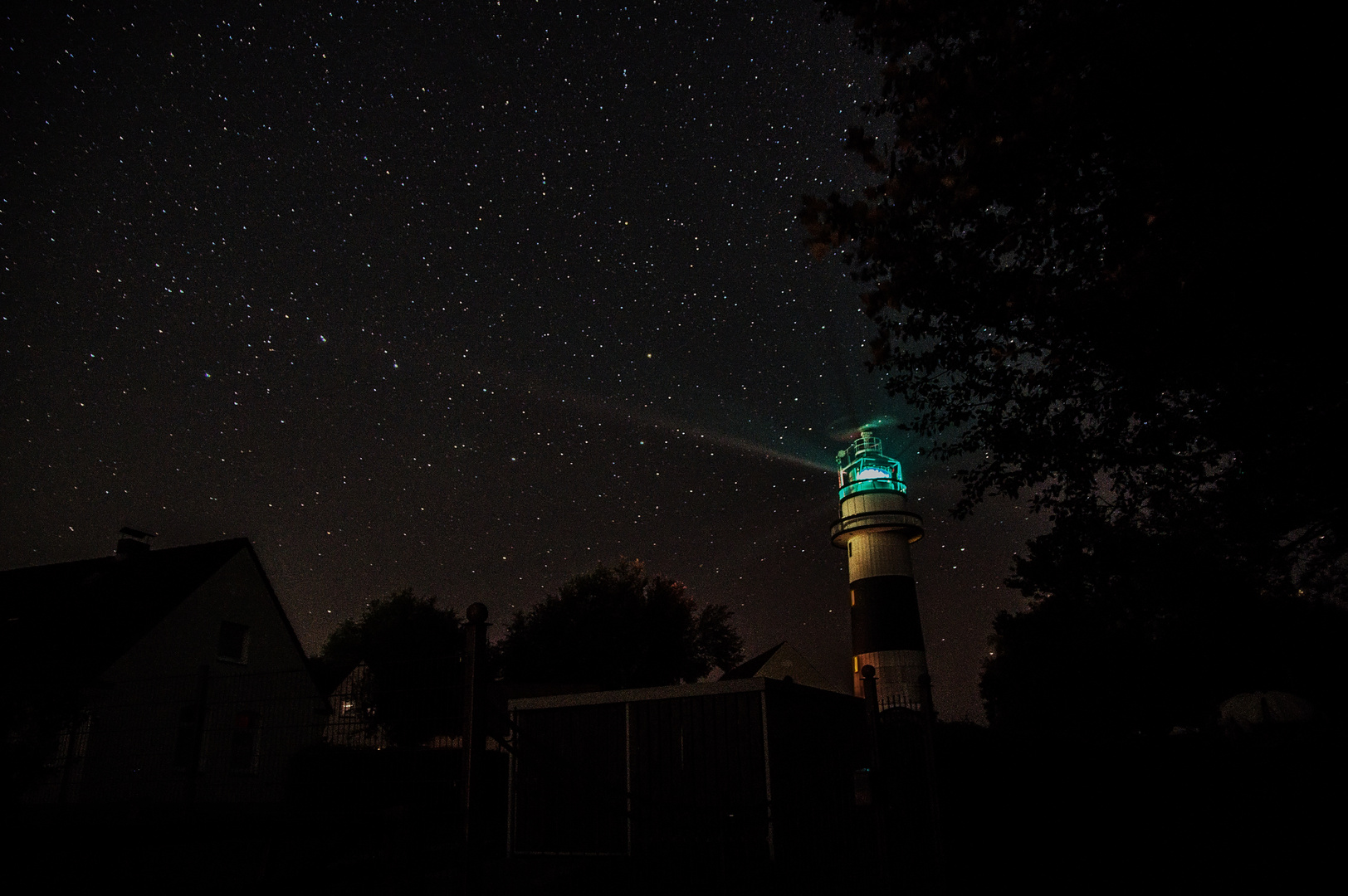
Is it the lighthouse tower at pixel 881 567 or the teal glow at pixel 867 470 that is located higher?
the teal glow at pixel 867 470

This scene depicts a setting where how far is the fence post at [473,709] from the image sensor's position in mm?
4762

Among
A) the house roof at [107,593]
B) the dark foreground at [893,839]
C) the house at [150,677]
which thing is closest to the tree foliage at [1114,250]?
the dark foreground at [893,839]

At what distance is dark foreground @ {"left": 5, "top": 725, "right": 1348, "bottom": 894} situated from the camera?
324 centimetres

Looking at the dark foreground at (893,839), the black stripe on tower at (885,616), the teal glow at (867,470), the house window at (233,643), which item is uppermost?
the teal glow at (867,470)

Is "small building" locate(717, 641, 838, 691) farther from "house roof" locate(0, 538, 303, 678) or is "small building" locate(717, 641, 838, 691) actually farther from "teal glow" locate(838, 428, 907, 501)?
"house roof" locate(0, 538, 303, 678)

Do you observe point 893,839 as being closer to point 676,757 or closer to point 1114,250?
point 676,757

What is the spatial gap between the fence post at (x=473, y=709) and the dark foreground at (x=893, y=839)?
132 mm

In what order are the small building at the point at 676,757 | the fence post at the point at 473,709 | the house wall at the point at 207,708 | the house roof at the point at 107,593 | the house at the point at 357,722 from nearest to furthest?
the fence post at the point at 473,709, the house at the point at 357,722, the house wall at the point at 207,708, the small building at the point at 676,757, the house roof at the point at 107,593

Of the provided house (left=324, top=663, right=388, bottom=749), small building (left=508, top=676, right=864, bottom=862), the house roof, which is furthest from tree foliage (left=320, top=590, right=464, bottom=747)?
the house roof

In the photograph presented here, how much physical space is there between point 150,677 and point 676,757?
12.0 m

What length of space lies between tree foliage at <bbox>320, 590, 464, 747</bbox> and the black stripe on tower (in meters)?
16.5

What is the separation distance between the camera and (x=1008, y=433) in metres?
8.47

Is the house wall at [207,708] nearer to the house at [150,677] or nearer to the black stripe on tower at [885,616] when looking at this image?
the house at [150,677]

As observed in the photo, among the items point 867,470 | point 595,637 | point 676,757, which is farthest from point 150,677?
point 867,470
